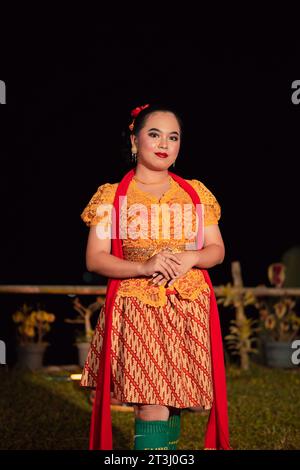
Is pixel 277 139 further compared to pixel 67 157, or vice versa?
pixel 67 157

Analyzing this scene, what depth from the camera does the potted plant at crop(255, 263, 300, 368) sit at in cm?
835

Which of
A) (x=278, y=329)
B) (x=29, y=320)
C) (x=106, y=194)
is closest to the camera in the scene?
(x=106, y=194)

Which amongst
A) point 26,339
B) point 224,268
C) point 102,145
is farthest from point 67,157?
point 26,339

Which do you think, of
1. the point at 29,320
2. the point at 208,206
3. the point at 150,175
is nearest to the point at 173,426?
the point at 208,206

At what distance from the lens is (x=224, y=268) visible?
12297 millimetres

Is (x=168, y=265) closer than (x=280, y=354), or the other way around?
(x=168, y=265)

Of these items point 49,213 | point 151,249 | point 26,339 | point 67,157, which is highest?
point 67,157

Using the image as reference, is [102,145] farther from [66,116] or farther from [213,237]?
[213,237]

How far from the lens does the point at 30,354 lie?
27.2ft

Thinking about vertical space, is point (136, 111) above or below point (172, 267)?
above

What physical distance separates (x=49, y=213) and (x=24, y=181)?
1.39 metres

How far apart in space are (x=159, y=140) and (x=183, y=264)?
0.46 m

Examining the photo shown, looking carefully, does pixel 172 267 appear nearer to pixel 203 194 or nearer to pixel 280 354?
pixel 203 194

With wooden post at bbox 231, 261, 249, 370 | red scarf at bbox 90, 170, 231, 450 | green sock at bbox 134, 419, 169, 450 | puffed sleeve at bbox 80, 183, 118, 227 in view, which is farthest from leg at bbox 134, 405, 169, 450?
wooden post at bbox 231, 261, 249, 370
